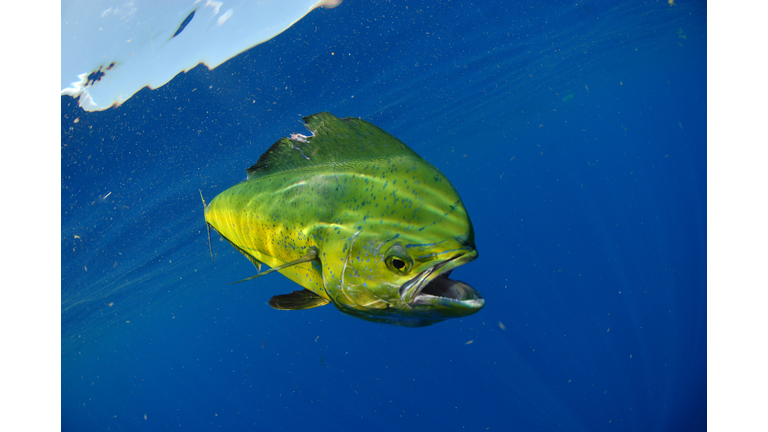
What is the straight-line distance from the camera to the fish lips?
1114 mm

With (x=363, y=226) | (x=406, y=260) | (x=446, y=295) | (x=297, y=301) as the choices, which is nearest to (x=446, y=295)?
(x=446, y=295)

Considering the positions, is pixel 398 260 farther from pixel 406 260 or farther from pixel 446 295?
pixel 446 295

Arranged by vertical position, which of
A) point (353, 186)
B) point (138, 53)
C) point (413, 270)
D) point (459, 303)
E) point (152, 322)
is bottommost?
point (152, 322)

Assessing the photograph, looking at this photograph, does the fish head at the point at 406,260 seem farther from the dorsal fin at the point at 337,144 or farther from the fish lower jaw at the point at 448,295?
the dorsal fin at the point at 337,144

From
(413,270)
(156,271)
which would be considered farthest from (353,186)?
(156,271)

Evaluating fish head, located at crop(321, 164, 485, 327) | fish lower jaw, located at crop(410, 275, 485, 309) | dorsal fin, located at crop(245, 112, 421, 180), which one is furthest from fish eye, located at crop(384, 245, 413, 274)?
dorsal fin, located at crop(245, 112, 421, 180)

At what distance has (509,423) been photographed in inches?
203

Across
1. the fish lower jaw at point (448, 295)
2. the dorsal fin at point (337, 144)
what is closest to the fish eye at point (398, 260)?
the fish lower jaw at point (448, 295)

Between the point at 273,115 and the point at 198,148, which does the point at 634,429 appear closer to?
the point at 273,115

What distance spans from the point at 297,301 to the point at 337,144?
0.83m

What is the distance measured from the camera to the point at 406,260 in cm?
121

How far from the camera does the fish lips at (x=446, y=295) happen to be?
111 cm

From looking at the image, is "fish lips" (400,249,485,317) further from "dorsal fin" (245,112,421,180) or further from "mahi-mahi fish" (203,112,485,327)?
"dorsal fin" (245,112,421,180)

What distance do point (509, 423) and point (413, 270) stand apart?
5.47m
